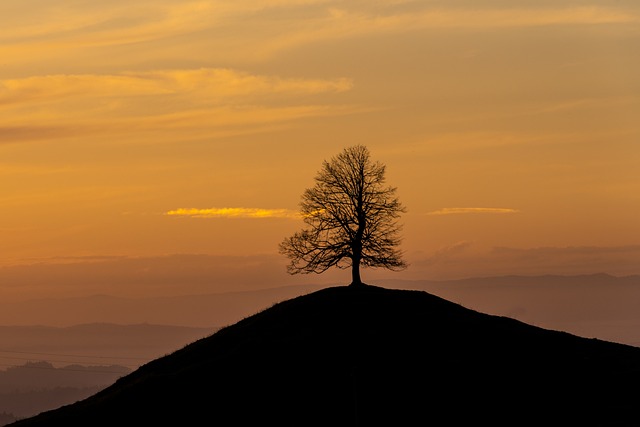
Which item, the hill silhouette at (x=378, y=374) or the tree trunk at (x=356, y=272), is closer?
the hill silhouette at (x=378, y=374)

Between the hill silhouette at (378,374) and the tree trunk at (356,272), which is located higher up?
the tree trunk at (356,272)

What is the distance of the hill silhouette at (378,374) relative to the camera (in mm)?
82250

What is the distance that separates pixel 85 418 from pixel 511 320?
39.4 metres

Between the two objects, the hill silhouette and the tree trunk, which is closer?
the hill silhouette

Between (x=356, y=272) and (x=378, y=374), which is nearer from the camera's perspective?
(x=378, y=374)

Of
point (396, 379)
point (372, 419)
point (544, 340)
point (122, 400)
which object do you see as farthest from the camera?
point (544, 340)

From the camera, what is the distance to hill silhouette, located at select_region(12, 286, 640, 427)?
270 feet

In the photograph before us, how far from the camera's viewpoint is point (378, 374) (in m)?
86.8

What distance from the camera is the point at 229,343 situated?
3944 inches

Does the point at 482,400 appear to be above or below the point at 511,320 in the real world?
below

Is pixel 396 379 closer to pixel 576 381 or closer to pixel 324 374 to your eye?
pixel 324 374

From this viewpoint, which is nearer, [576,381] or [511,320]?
[576,381]

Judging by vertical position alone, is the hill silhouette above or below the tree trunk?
below

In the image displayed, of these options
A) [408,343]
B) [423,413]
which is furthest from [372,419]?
[408,343]
